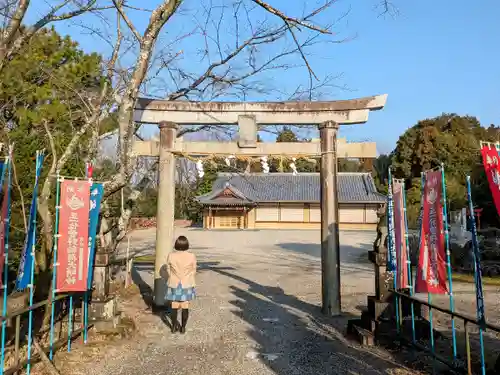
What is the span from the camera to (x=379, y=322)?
6.16 meters

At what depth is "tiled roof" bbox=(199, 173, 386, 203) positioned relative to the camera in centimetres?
4075

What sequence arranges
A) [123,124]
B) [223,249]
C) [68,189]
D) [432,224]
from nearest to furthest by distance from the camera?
[432,224] → [68,189] → [123,124] → [223,249]

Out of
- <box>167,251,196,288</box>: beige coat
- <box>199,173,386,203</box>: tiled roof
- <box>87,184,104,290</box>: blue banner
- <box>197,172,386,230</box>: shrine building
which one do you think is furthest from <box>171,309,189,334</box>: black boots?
<box>199,173,386,203</box>: tiled roof

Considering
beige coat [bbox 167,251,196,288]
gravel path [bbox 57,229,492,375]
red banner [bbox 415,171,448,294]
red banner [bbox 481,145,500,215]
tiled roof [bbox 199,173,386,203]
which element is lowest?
gravel path [bbox 57,229,492,375]

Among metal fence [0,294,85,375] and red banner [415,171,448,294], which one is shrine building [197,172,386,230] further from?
red banner [415,171,448,294]

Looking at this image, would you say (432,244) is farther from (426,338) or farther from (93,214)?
(93,214)

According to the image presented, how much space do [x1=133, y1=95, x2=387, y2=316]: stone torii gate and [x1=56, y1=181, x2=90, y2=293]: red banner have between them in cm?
308

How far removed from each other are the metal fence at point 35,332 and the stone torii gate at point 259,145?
89.3 inches

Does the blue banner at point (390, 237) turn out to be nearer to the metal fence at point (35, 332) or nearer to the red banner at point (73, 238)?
the red banner at point (73, 238)

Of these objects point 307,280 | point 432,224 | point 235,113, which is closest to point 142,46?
point 235,113

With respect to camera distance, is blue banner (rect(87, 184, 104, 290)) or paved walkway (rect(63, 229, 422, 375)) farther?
blue banner (rect(87, 184, 104, 290))

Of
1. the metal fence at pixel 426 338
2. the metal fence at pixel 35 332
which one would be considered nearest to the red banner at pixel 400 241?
the metal fence at pixel 426 338

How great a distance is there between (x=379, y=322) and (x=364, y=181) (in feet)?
126

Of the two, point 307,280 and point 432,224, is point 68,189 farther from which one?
point 307,280
